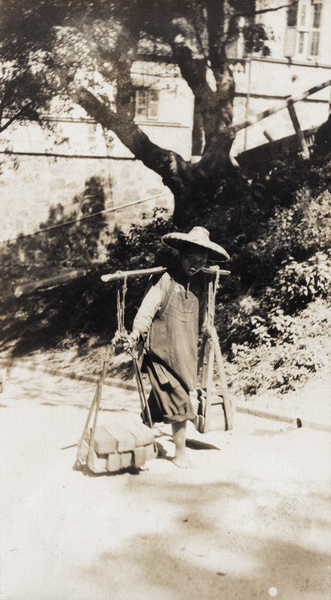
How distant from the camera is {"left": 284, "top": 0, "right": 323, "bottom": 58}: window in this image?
5.64 metres

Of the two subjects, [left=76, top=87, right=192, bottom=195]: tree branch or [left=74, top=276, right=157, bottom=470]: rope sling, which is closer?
[left=74, top=276, right=157, bottom=470]: rope sling

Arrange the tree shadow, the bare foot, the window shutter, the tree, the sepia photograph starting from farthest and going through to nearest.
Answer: the window shutter
the tree
the bare foot
the sepia photograph
the tree shadow

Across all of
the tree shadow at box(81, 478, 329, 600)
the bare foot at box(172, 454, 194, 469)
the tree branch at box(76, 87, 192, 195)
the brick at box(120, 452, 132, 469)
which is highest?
the tree branch at box(76, 87, 192, 195)

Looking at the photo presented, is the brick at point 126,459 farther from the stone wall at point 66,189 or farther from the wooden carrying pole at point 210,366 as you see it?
the stone wall at point 66,189

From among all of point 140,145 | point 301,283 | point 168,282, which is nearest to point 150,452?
point 168,282

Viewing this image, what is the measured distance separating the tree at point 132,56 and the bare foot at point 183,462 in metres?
3.36

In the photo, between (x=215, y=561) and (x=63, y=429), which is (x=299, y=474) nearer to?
(x=215, y=561)

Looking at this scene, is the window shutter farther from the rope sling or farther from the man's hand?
the man's hand

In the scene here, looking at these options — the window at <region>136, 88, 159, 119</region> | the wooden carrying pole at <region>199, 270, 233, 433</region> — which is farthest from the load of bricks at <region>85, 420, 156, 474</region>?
the window at <region>136, 88, 159, 119</region>

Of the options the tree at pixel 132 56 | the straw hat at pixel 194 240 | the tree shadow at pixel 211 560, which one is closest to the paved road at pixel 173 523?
the tree shadow at pixel 211 560

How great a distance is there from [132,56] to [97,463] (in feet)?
13.8

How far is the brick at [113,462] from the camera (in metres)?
3.42

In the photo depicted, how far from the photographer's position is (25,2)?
489 centimetres

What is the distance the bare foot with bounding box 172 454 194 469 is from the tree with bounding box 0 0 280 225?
11.0 feet
